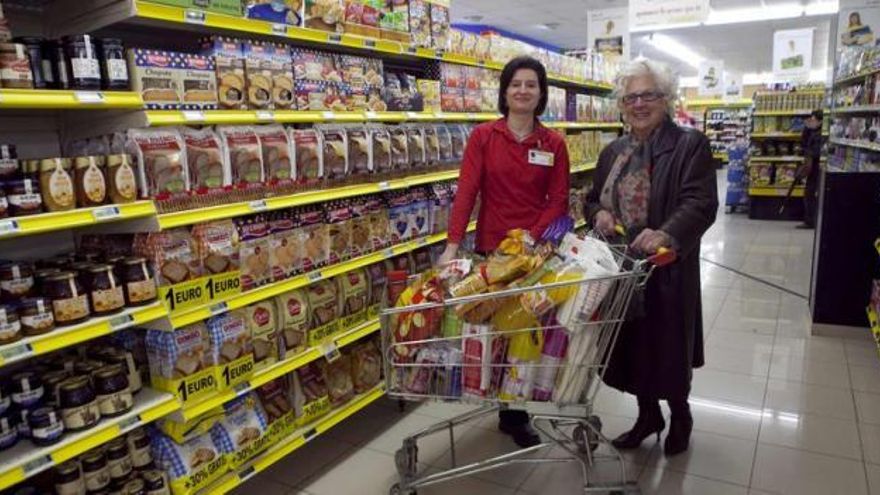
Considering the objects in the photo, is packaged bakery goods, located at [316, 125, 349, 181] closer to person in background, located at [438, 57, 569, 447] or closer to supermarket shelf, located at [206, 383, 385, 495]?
person in background, located at [438, 57, 569, 447]

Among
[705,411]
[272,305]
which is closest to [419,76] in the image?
[272,305]

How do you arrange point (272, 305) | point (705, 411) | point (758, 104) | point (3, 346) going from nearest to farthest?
point (3, 346)
point (272, 305)
point (705, 411)
point (758, 104)

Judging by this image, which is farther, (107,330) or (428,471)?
(428,471)

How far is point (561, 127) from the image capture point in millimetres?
5562

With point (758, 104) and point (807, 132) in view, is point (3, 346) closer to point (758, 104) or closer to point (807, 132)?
point (807, 132)

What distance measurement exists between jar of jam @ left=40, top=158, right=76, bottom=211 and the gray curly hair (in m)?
2.10

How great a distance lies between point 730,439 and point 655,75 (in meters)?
1.86

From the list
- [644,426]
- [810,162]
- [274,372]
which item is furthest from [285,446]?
[810,162]

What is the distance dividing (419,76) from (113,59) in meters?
2.13

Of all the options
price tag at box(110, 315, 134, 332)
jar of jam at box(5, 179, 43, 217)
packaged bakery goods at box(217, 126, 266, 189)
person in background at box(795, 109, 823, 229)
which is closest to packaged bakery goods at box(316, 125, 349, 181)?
packaged bakery goods at box(217, 126, 266, 189)

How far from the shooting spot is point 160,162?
2145mm

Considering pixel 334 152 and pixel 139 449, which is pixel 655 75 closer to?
pixel 334 152

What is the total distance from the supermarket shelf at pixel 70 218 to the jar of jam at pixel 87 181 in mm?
40

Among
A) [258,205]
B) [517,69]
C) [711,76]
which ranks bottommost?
[258,205]
